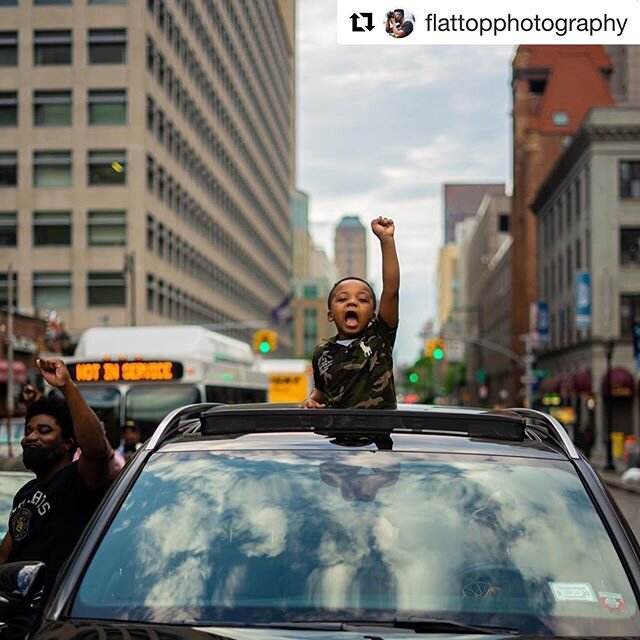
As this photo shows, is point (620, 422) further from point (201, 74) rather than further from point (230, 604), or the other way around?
point (230, 604)

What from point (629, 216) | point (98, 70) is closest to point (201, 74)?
point (98, 70)

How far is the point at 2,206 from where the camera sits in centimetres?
6156

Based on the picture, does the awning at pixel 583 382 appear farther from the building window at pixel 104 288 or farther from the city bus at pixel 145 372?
the city bus at pixel 145 372

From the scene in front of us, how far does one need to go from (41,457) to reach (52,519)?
1.35ft

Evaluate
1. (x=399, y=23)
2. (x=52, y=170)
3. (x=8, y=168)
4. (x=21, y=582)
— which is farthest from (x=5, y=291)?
(x=21, y=582)

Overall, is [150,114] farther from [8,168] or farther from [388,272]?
[388,272]

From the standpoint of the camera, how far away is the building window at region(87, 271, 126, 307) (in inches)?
2394

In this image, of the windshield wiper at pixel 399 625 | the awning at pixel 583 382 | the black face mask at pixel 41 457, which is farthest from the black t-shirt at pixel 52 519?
the awning at pixel 583 382

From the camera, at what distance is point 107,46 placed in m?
61.1

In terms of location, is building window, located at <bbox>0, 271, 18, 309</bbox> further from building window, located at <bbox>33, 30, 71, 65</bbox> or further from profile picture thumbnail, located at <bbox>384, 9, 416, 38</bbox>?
profile picture thumbnail, located at <bbox>384, 9, 416, 38</bbox>

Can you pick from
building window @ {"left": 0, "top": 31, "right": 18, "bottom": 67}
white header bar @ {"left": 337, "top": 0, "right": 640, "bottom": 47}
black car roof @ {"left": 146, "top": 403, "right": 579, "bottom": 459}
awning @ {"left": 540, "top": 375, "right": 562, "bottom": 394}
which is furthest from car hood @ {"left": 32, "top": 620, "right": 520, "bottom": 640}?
awning @ {"left": 540, "top": 375, "right": 562, "bottom": 394}

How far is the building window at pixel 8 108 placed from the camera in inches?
2426

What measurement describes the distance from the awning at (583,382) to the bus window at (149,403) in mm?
43984

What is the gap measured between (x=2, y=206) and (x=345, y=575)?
6064cm
